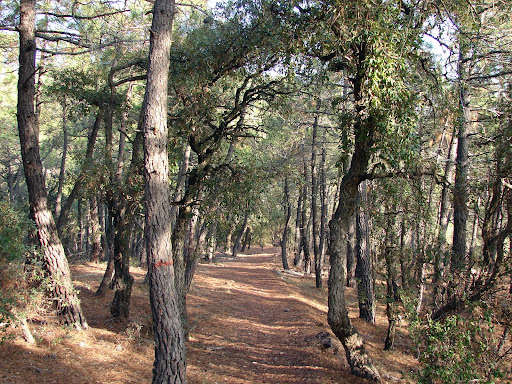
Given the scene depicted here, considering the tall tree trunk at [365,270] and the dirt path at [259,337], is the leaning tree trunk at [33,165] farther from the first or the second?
the tall tree trunk at [365,270]

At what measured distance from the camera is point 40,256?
709 cm

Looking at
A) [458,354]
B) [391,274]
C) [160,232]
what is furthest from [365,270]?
[160,232]

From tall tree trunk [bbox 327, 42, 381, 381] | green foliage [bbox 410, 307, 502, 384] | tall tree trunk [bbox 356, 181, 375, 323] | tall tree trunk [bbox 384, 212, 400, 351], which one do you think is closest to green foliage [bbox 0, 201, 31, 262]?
tall tree trunk [bbox 327, 42, 381, 381]

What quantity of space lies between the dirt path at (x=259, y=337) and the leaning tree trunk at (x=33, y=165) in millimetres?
3306

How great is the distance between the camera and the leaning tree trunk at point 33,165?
286 inches

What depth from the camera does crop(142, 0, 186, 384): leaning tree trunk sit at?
5.28 meters

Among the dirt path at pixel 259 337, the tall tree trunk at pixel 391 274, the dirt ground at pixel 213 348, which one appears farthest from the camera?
the tall tree trunk at pixel 391 274

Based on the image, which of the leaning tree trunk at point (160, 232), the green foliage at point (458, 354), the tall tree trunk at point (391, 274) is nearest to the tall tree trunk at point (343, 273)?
the tall tree trunk at point (391, 274)

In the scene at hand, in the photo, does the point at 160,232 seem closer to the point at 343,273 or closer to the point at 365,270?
the point at 343,273

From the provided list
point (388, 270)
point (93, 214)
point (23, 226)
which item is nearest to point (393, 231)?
point (388, 270)

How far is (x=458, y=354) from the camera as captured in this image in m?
4.59

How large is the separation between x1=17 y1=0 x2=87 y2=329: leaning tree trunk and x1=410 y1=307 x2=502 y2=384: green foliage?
21.7 feet

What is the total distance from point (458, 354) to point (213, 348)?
597cm

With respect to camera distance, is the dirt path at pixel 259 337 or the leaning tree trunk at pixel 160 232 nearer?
the leaning tree trunk at pixel 160 232
